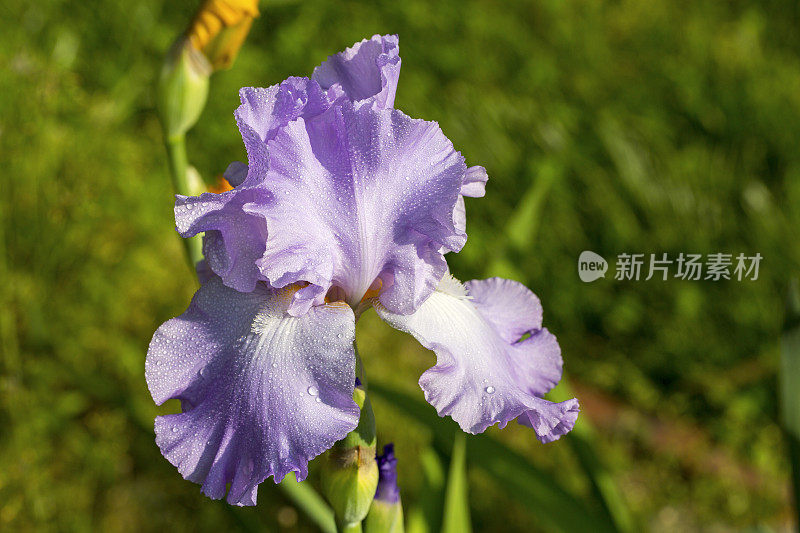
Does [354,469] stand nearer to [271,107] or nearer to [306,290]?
[306,290]

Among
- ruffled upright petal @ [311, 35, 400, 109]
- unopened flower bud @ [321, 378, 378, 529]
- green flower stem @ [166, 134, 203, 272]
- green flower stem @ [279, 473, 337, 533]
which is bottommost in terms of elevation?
green flower stem @ [279, 473, 337, 533]

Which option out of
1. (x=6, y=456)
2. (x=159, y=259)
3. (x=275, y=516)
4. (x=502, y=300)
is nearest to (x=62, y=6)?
(x=159, y=259)

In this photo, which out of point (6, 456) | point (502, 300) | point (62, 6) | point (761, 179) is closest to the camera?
point (502, 300)

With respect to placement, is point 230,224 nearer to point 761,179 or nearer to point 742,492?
point 742,492

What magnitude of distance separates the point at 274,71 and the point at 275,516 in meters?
1.66

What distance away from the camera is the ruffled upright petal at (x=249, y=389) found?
62 cm

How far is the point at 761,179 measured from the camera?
233 centimetres

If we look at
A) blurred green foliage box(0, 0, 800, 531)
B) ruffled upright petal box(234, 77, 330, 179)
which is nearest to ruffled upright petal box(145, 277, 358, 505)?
ruffled upright petal box(234, 77, 330, 179)

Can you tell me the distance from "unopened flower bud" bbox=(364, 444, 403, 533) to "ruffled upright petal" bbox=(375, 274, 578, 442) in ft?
0.52

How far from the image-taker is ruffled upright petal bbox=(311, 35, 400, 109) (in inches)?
28.2

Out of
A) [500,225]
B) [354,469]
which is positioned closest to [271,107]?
[354,469]

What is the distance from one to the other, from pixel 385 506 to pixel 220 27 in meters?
0.65

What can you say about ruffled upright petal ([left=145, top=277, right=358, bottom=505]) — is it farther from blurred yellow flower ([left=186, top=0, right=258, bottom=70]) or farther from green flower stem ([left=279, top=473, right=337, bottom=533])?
blurred yellow flower ([left=186, top=0, right=258, bottom=70])

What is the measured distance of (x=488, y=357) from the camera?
726 mm
